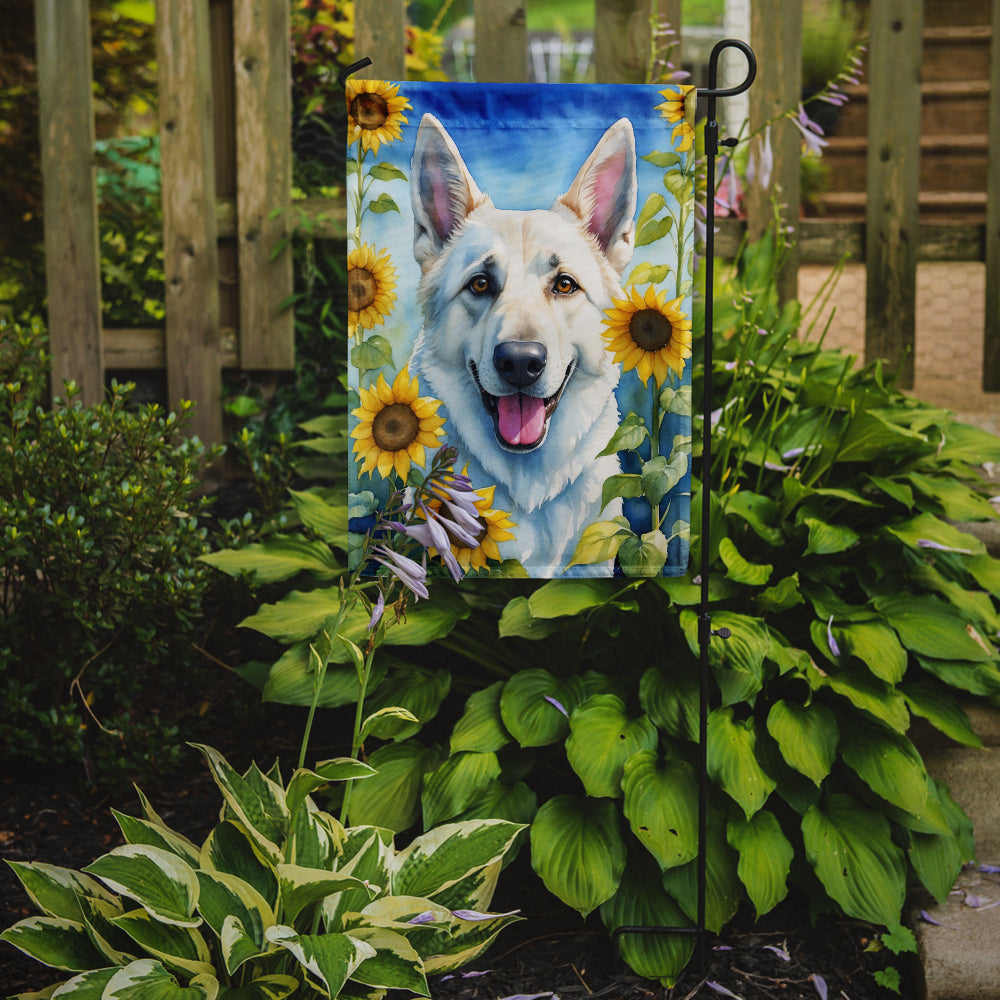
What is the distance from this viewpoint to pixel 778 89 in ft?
10.2

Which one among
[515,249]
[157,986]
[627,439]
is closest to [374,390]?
[515,249]

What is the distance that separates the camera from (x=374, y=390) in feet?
6.00

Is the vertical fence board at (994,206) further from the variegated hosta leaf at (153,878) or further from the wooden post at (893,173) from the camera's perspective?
the variegated hosta leaf at (153,878)

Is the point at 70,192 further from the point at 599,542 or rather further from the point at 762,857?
the point at 762,857

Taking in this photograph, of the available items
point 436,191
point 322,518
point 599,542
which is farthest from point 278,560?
point 436,191

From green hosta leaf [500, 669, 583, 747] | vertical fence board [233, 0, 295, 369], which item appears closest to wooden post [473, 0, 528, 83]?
vertical fence board [233, 0, 295, 369]

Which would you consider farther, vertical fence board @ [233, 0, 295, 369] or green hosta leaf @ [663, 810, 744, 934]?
vertical fence board @ [233, 0, 295, 369]

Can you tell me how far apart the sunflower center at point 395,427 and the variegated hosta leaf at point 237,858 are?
708mm

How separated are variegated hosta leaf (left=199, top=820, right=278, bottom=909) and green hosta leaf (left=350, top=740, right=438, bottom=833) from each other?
32 centimetres

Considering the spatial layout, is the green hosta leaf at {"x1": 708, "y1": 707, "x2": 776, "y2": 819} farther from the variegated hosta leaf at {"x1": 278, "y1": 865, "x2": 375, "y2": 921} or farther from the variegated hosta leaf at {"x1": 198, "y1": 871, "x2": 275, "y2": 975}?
the variegated hosta leaf at {"x1": 198, "y1": 871, "x2": 275, "y2": 975}

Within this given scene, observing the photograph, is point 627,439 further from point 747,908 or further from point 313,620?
point 747,908

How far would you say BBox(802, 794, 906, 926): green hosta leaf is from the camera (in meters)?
1.82

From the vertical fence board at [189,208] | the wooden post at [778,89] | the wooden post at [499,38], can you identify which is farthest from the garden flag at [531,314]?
the vertical fence board at [189,208]

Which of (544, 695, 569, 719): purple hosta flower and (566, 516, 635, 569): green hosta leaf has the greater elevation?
(566, 516, 635, 569): green hosta leaf
